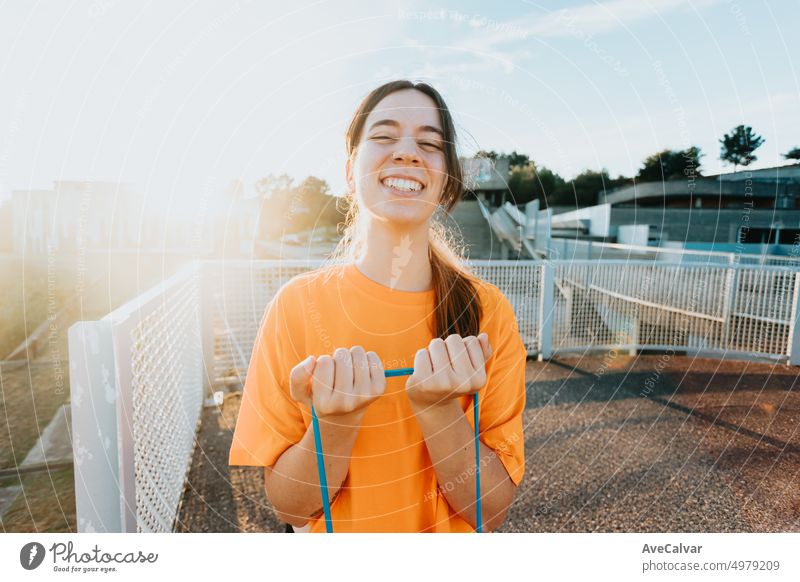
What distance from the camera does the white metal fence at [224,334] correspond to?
0.99 meters

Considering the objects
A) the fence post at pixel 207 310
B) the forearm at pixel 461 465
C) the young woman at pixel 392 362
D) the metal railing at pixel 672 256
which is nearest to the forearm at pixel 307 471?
the young woman at pixel 392 362

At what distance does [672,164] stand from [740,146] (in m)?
0.40

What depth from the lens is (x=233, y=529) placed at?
1.67m

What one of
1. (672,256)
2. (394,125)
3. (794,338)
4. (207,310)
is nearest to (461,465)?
(394,125)

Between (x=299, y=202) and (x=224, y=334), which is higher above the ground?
(x=299, y=202)

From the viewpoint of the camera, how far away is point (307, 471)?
2.60ft

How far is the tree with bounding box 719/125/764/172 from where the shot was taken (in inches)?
53.7

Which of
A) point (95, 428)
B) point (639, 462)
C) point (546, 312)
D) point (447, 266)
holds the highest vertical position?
point (447, 266)

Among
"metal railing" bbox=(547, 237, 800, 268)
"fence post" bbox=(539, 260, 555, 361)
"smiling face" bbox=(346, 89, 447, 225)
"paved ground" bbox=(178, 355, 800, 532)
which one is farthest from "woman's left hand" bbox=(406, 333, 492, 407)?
"fence post" bbox=(539, 260, 555, 361)

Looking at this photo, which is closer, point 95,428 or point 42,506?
point 95,428

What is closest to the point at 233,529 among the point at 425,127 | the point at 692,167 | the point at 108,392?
the point at 108,392

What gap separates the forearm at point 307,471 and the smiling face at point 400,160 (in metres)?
0.39

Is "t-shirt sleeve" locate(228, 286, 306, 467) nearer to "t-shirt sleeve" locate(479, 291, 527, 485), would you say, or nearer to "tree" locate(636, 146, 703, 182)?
"t-shirt sleeve" locate(479, 291, 527, 485)

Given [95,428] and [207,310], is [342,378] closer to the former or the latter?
[95,428]
